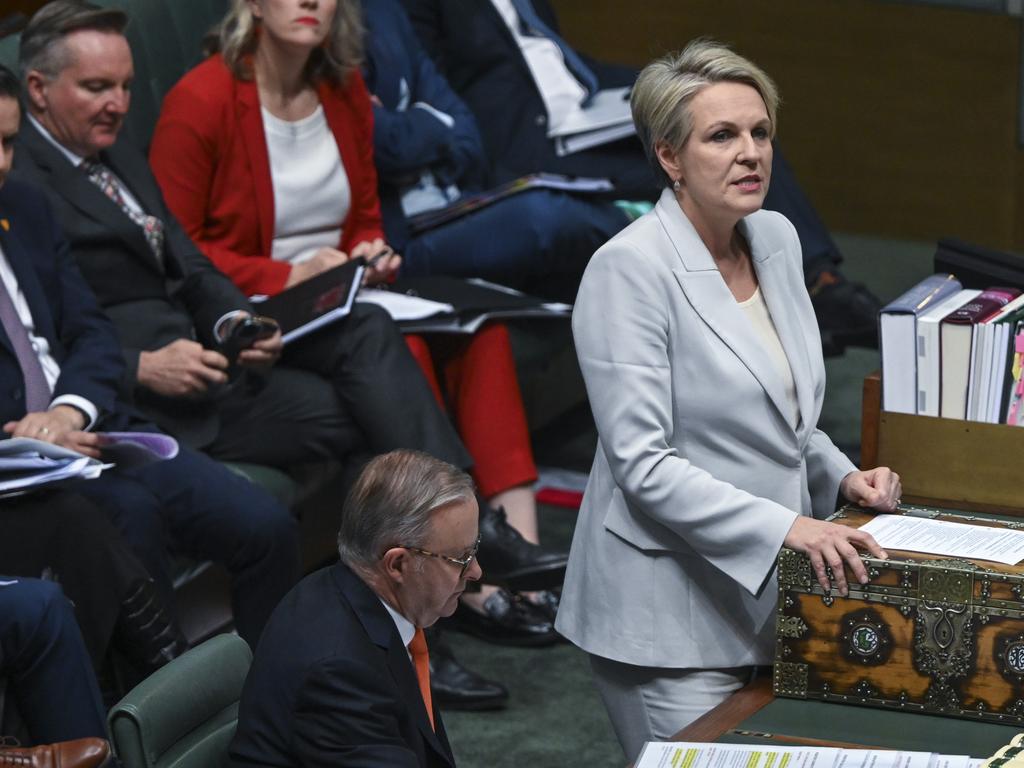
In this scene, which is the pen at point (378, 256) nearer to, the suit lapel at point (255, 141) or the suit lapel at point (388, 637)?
the suit lapel at point (255, 141)

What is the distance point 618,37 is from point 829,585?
4.83m

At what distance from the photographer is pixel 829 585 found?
2.30 m

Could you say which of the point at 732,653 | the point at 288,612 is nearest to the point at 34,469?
the point at 288,612

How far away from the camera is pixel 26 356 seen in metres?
3.41

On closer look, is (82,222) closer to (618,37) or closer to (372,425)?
(372,425)

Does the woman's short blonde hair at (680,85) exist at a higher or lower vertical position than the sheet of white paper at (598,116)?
higher

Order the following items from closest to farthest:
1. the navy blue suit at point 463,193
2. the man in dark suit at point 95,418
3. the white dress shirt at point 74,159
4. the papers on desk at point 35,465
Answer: the papers on desk at point 35,465 < the man in dark suit at point 95,418 < the white dress shirt at point 74,159 < the navy blue suit at point 463,193

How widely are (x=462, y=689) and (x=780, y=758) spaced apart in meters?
1.66

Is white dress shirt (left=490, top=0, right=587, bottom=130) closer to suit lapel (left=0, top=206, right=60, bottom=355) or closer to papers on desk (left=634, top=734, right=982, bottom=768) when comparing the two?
suit lapel (left=0, top=206, right=60, bottom=355)

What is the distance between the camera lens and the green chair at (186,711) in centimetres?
211

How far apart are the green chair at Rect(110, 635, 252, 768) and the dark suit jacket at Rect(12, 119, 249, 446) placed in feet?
5.05

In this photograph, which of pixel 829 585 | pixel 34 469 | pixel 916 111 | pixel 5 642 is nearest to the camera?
pixel 829 585

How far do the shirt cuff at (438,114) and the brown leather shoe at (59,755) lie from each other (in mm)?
2574

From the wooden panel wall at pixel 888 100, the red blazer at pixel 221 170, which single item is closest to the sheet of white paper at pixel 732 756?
the red blazer at pixel 221 170
